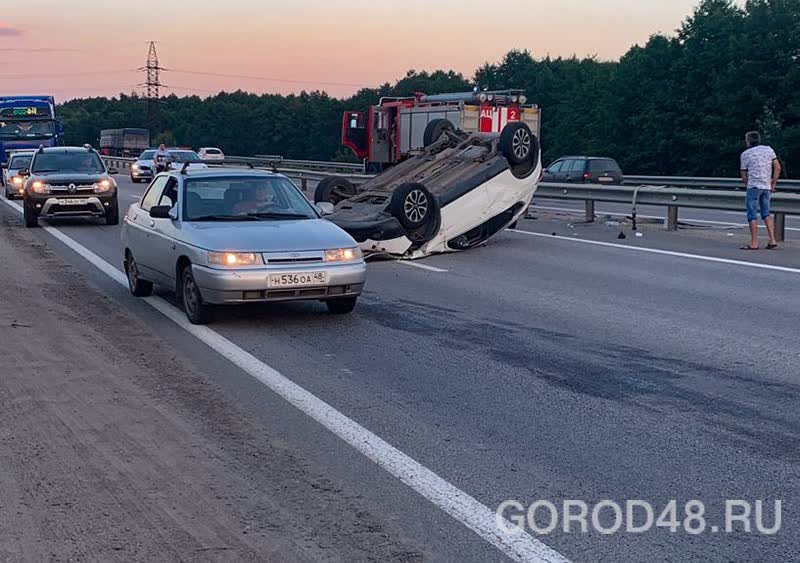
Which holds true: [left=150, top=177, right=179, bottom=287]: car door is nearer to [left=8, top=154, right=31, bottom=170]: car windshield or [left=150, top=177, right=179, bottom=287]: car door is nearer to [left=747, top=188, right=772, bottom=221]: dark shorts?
[left=747, top=188, right=772, bottom=221]: dark shorts

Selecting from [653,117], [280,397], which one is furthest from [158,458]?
[653,117]

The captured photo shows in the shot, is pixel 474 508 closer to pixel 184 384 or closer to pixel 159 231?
pixel 184 384

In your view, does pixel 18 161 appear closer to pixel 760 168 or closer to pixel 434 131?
pixel 434 131

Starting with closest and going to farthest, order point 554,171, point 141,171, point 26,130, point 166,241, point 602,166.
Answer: point 166,241
point 602,166
point 554,171
point 26,130
point 141,171

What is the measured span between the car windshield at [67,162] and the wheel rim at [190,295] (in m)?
14.3

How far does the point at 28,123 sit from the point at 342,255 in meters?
40.0

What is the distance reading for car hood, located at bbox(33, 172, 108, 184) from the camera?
2311 centimetres

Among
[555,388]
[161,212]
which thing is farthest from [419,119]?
[555,388]

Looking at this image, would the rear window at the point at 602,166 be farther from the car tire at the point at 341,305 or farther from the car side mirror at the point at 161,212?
the car side mirror at the point at 161,212

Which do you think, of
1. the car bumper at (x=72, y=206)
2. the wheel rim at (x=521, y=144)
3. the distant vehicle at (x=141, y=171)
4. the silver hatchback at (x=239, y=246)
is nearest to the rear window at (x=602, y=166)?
the car bumper at (x=72, y=206)

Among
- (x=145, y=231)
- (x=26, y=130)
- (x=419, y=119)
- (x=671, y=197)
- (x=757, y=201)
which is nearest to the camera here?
(x=145, y=231)

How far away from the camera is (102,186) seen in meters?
23.4

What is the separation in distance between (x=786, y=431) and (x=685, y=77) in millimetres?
59853

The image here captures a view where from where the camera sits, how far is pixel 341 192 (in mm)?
18891
